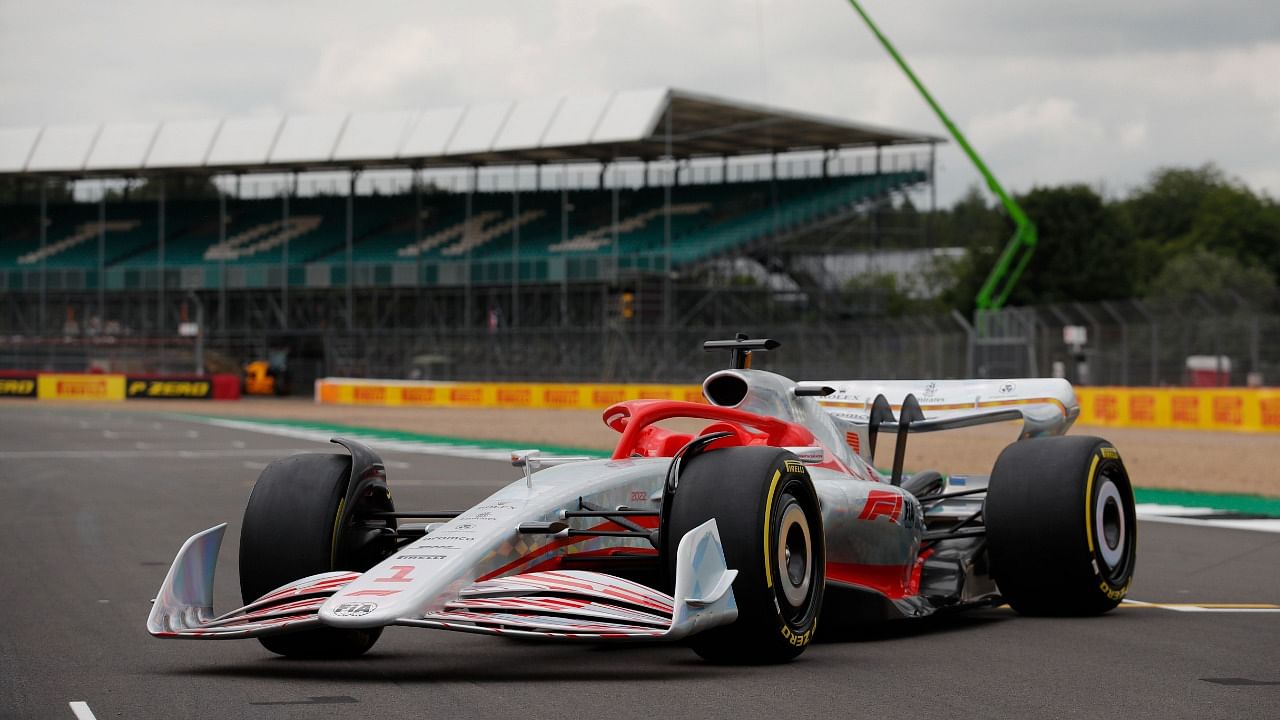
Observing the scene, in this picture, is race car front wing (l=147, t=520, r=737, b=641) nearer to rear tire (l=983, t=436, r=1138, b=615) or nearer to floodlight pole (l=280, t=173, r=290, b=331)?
rear tire (l=983, t=436, r=1138, b=615)

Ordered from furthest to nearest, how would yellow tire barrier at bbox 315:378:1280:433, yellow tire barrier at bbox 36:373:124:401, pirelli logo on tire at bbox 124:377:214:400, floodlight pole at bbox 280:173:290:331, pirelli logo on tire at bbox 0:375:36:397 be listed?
floodlight pole at bbox 280:173:290:331 < pirelli logo on tire at bbox 0:375:36:397 < yellow tire barrier at bbox 36:373:124:401 < pirelli logo on tire at bbox 124:377:214:400 < yellow tire barrier at bbox 315:378:1280:433

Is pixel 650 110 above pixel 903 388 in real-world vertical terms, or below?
above

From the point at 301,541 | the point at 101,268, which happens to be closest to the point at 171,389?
the point at 101,268

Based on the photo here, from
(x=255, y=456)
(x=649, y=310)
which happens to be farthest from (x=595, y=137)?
(x=255, y=456)

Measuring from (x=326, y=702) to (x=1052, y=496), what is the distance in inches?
165

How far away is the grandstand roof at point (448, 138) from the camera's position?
177 ft

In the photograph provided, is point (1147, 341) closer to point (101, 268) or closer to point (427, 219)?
point (427, 219)

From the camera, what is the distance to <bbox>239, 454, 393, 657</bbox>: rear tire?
22.9 feet

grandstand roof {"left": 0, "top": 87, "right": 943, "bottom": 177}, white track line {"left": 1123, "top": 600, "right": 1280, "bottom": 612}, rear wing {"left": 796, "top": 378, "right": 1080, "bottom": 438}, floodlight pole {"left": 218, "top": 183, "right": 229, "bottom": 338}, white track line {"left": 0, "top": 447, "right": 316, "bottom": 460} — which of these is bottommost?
white track line {"left": 0, "top": 447, "right": 316, "bottom": 460}

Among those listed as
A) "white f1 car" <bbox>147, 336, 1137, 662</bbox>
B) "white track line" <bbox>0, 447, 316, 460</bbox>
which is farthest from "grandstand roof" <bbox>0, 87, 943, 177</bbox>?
"white f1 car" <bbox>147, 336, 1137, 662</bbox>

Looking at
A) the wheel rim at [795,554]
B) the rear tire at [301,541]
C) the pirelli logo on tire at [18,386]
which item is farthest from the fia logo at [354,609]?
the pirelli logo on tire at [18,386]

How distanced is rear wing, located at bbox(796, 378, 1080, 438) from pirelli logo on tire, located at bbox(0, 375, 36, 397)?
53.2 metres

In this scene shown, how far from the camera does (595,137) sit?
53.9 meters

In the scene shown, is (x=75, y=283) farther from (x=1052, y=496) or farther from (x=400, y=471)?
(x=1052, y=496)
